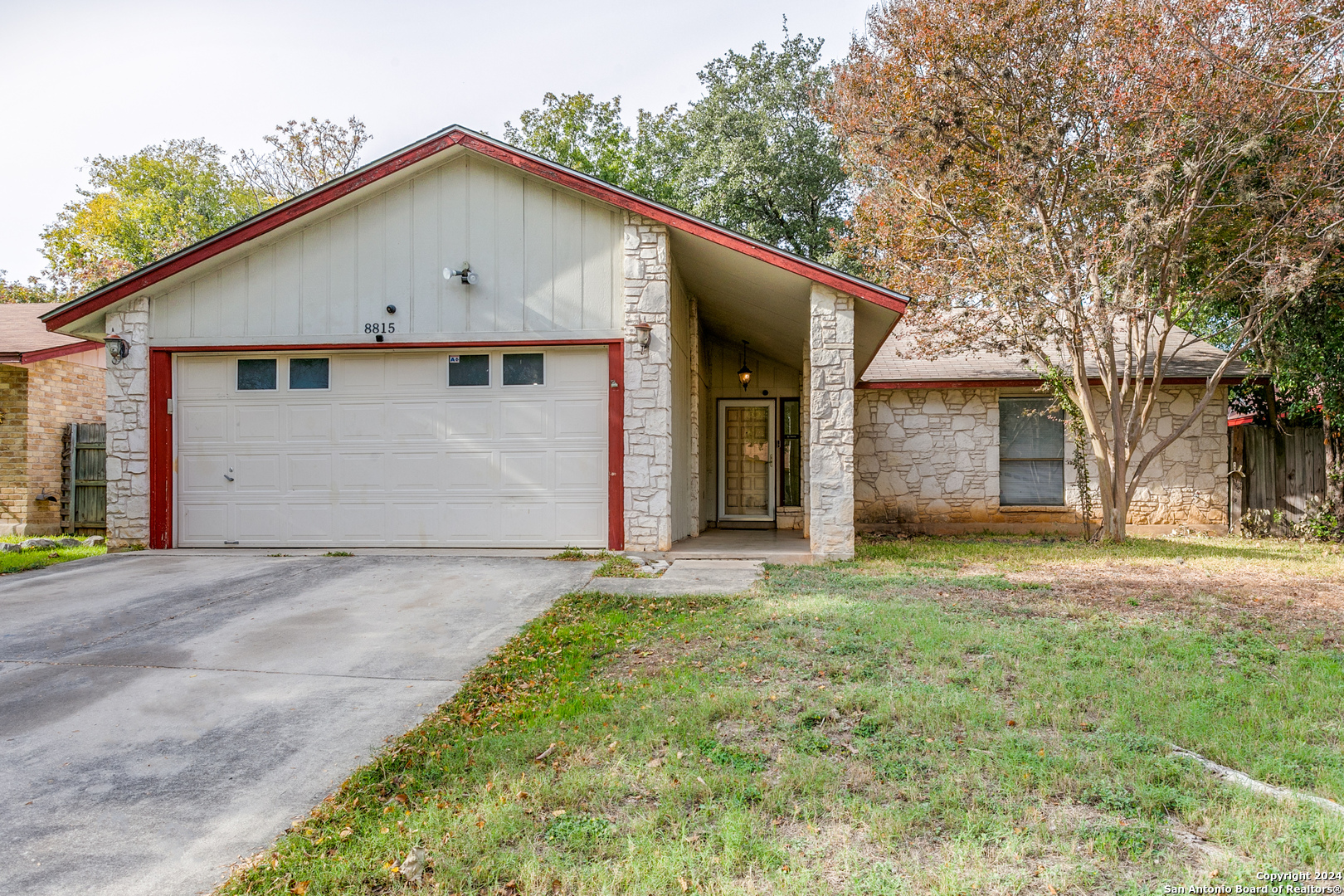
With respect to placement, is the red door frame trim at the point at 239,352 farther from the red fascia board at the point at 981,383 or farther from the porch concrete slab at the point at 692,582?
the red fascia board at the point at 981,383

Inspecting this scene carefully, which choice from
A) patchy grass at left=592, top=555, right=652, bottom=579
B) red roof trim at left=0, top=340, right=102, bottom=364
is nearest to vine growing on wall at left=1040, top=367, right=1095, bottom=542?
patchy grass at left=592, top=555, right=652, bottom=579

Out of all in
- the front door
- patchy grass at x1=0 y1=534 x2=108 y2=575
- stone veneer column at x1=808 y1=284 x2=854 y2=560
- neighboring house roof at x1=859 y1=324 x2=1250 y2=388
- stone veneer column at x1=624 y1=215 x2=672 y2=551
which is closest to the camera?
patchy grass at x1=0 y1=534 x2=108 y2=575

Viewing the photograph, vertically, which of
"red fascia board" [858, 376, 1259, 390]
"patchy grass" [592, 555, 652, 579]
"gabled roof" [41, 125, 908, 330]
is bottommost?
"patchy grass" [592, 555, 652, 579]

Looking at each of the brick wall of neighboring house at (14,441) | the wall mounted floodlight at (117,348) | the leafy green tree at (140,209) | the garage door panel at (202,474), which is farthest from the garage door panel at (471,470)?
the leafy green tree at (140,209)

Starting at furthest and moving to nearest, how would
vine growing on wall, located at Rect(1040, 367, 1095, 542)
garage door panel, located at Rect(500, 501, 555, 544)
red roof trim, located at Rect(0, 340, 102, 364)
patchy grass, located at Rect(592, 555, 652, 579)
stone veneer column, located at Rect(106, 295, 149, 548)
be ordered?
vine growing on wall, located at Rect(1040, 367, 1095, 542) < red roof trim, located at Rect(0, 340, 102, 364) < stone veneer column, located at Rect(106, 295, 149, 548) < garage door panel, located at Rect(500, 501, 555, 544) < patchy grass, located at Rect(592, 555, 652, 579)

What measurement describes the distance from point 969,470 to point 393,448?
8745mm

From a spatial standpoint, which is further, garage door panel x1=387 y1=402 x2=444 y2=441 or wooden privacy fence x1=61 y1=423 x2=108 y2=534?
wooden privacy fence x1=61 y1=423 x2=108 y2=534

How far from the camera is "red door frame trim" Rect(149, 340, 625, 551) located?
836 cm

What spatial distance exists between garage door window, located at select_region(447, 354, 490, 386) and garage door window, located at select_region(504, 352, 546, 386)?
0.24m

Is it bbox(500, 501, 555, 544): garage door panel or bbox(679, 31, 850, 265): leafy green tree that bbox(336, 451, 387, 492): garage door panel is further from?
bbox(679, 31, 850, 265): leafy green tree

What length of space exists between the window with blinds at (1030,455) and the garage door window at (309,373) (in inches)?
395

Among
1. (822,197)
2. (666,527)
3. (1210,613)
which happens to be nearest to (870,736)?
(1210,613)

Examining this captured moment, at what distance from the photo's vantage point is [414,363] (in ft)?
28.6

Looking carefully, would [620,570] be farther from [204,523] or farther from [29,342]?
[29,342]
